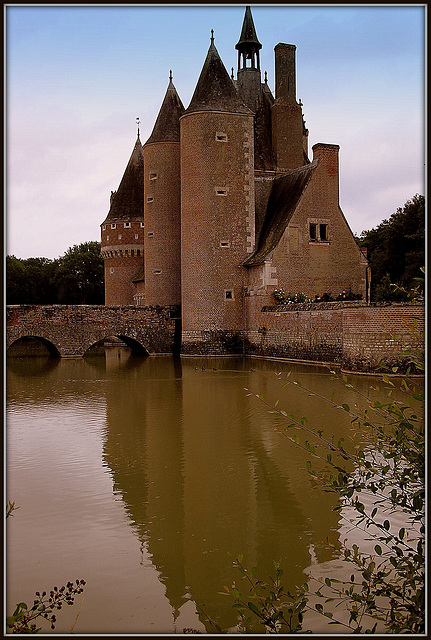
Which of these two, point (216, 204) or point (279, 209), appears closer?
point (216, 204)

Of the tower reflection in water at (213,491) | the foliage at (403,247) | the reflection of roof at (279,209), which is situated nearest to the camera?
the tower reflection in water at (213,491)

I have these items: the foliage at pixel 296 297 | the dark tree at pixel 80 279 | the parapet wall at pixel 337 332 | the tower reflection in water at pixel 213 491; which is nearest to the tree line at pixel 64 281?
the dark tree at pixel 80 279

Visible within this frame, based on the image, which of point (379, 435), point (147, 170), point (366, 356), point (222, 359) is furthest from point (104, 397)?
point (147, 170)

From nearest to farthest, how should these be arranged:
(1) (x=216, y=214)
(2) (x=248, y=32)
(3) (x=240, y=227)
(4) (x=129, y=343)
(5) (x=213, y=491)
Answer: (5) (x=213, y=491) < (1) (x=216, y=214) < (3) (x=240, y=227) < (4) (x=129, y=343) < (2) (x=248, y=32)

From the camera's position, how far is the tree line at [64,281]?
55.2m

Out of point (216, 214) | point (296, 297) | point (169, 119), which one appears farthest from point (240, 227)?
point (169, 119)

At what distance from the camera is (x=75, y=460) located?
339 inches

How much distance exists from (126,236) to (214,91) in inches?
537

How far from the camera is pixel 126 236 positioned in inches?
1478

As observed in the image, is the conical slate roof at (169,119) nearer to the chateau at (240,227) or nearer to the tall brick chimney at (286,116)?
the chateau at (240,227)

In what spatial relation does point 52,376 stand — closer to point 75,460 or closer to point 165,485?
point 75,460

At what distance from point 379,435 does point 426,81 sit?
2.00 metres

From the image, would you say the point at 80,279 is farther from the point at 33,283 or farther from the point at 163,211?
the point at 163,211

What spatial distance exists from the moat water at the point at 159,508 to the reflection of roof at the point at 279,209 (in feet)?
39.7
